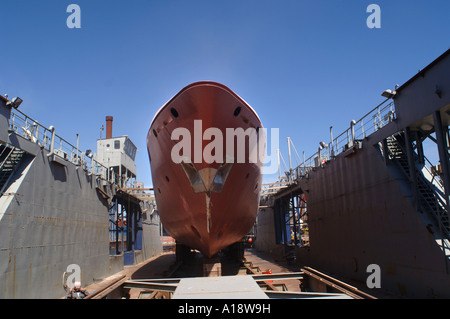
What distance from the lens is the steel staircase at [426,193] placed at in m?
8.69

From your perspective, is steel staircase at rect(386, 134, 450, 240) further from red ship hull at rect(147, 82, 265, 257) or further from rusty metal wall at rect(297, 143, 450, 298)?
red ship hull at rect(147, 82, 265, 257)

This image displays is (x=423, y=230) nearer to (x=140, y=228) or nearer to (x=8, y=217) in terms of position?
(x=8, y=217)

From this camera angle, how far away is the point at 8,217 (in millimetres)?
8367

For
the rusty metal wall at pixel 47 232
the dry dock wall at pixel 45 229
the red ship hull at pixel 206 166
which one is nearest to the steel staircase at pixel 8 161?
the dry dock wall at pixel 45 229

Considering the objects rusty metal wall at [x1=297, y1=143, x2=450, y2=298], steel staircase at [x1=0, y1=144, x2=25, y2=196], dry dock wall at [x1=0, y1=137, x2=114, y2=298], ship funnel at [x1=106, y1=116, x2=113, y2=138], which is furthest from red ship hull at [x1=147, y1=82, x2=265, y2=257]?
ship funnel at [x1=106, y1=116, x2=113, y2=138]

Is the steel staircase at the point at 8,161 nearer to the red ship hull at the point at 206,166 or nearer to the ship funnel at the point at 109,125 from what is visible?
the red ship hull at the point at 206,166

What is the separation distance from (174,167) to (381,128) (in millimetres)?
7869

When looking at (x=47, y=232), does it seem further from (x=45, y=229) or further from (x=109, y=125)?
(x=109, y=125)

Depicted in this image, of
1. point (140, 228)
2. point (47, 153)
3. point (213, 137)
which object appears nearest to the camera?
point (213, 137)

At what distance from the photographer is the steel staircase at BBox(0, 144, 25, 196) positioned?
9180mm

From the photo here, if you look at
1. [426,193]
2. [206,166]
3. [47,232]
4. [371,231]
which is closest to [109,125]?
[47,232]

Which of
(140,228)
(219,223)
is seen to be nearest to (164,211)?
(219,223)

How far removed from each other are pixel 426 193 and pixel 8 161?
13.6m
